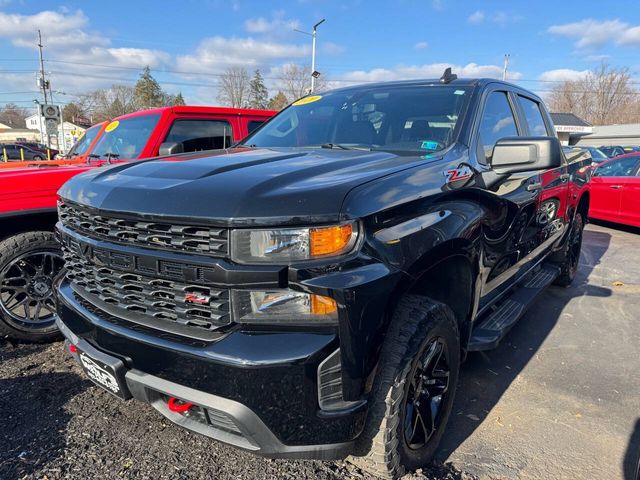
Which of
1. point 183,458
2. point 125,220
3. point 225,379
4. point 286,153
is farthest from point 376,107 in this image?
point 183,458

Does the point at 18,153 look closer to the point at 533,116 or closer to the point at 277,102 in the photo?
the point at 277,102

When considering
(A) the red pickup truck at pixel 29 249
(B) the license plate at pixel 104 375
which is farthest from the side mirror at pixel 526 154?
(A) the red pickup truck at pixel 29 249

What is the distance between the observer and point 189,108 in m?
5.02

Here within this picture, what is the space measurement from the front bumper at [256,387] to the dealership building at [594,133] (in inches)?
1705

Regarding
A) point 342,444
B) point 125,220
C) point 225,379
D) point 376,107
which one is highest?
point 376,107

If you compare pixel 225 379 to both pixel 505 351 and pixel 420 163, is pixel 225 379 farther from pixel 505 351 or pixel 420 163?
pixel 505 351

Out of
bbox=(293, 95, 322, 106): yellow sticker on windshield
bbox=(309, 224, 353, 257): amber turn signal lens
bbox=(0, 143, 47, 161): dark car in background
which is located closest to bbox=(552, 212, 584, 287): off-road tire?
bbox=(293, 95, 322, 106): yellow sticker on windshield

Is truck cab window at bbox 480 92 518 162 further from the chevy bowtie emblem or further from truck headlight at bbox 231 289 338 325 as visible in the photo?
the chevy bowtie emblem

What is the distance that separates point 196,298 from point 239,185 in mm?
469

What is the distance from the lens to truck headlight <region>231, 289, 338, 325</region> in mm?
1668

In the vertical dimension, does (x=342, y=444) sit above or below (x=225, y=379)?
below

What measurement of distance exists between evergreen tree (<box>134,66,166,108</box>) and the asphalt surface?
66.9 m

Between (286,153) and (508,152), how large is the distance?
1.23m

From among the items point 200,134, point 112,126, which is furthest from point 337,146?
point 112,126
